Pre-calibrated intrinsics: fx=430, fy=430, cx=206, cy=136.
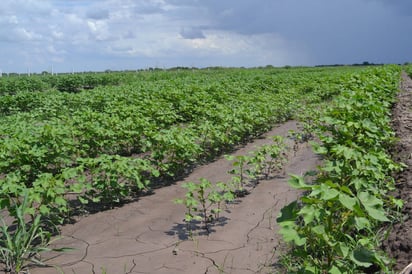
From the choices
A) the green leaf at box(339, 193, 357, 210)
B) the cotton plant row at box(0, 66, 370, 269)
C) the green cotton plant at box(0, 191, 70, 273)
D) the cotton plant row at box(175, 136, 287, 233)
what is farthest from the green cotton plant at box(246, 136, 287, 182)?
the green leaf at box(339, 193, 357, 210)

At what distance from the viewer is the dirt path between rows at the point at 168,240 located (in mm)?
3537

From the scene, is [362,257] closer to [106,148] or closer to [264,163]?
[264,163]

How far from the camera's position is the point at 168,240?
4.01 metres

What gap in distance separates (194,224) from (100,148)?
103 inches

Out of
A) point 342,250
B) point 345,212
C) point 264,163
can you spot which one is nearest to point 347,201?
point 342,250

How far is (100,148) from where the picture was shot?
21.0 ft

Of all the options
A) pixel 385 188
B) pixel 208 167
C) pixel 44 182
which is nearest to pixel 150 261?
pixel 44 182

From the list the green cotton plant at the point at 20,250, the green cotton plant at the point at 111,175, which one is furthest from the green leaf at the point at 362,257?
the green cotton plant at the point at 111,175

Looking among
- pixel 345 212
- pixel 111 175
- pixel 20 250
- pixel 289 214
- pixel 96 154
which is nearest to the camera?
pixel 289 214

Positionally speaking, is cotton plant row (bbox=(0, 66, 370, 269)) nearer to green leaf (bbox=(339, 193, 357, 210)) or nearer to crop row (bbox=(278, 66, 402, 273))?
crop row (bbox=(278, 66, 402, 273))

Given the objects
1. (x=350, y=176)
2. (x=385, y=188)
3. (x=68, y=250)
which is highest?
(x=350, y=176)

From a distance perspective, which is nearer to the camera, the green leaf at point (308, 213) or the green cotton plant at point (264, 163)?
the green leaf at point (308, 213)

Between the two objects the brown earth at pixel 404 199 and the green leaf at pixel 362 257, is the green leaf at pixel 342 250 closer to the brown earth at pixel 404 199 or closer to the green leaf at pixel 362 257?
the green leaf at pixel 362 257

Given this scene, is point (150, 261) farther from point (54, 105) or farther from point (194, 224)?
point (54, 105)
